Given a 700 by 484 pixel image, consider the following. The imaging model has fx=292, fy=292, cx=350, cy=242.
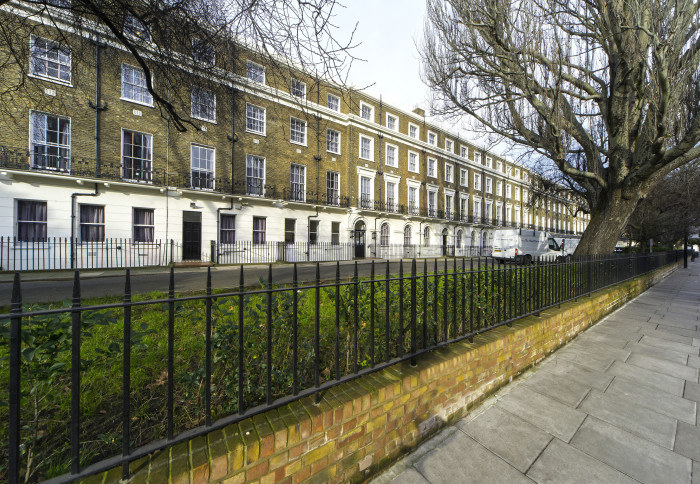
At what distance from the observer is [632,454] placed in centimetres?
221

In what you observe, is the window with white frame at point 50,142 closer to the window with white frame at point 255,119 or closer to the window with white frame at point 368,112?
the window with white frame at point 255,119

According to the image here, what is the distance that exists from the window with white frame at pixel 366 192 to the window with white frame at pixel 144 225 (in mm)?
13823

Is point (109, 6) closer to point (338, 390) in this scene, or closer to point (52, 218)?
point (338, 390)

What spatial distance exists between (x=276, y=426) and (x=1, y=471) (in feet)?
4.13

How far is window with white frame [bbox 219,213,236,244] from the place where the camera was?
16406 millimetres

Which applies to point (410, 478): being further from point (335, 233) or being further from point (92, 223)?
point (335, 233)

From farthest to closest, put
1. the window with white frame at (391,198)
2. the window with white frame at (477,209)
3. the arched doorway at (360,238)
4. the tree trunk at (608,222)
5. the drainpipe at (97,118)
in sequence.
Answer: the window with white frame at (477,209) → the window with white frame at (391,198) → the arched doorway at (360,238) → the drainpipe at (97,118) → the tree trunk at (608,222)

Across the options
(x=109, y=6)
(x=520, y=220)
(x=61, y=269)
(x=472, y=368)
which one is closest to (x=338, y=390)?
(x=472, y=368)

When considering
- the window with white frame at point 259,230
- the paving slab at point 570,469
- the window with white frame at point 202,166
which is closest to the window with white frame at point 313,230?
the window with white frame at point 259,230

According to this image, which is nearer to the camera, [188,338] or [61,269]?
[188,338]

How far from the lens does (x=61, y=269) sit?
11.9 metres

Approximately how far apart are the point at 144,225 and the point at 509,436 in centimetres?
1646

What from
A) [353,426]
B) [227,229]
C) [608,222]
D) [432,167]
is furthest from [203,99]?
[432,167]

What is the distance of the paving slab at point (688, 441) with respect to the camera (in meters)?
2.23
